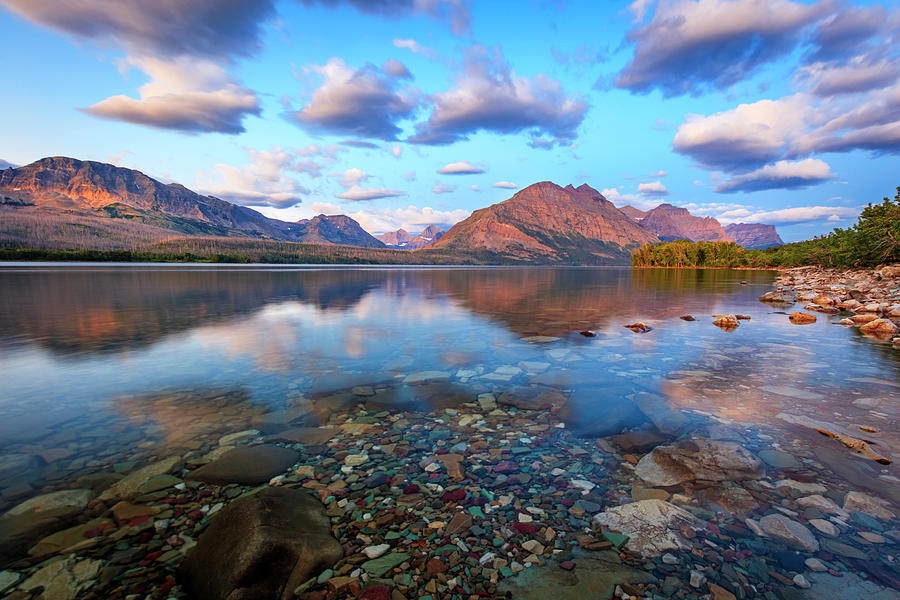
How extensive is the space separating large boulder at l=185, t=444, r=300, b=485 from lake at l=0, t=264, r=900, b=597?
81 centimetres

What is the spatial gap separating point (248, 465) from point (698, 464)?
788 cm

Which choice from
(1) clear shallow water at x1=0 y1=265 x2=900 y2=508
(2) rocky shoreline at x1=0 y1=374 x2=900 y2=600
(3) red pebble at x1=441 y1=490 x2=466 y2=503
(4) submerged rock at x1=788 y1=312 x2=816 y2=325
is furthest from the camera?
(4) submerged rock at x1=788 y1=312 x2=816 y2=325

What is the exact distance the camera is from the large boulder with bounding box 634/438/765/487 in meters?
6.13

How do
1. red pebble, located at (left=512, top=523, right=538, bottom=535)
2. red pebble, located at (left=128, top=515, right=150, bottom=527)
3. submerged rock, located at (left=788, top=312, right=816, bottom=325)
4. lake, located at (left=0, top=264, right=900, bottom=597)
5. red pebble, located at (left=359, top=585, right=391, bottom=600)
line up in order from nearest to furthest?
red pebble, located at (left=359, top=585, right=391, bottom=600) < red pebble, located at (left=512, top=523, right=538, bottom=535) < red pebble, located at (left=128, top=515, right=150, bottom=527) < lake, located at (left=0, top=264, right=900, bottom=597) < submerged rock, located at (left=788, top=312, right=816, bottom=325)

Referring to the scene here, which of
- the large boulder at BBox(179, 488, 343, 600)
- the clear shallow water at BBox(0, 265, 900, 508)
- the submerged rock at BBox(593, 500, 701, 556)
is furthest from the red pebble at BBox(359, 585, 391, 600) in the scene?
the clear shallow water at BBox(0, 265, 900, 508)

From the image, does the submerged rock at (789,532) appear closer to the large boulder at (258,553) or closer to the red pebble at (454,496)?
the red pebble at (454,496)

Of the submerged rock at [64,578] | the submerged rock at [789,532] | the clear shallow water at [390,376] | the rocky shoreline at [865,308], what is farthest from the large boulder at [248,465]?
the rocky shoreline at [865,308]

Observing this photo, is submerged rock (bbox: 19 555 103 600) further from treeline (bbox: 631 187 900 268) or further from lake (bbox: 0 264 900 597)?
→ treeline (bbox: 631 187 900 268)

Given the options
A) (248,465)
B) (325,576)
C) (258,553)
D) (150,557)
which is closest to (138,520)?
(150,557)

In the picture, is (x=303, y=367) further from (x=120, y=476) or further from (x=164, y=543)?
(x=164, y=543)

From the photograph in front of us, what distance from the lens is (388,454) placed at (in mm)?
6953

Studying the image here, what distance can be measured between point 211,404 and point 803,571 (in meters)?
11.5

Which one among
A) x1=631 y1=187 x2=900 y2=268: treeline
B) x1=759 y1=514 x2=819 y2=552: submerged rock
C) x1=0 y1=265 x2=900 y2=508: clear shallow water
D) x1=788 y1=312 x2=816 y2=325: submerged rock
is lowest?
x1=0 y1=265 x2=900 y2=508: clear shallow water

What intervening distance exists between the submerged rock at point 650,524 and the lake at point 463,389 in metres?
0.27
